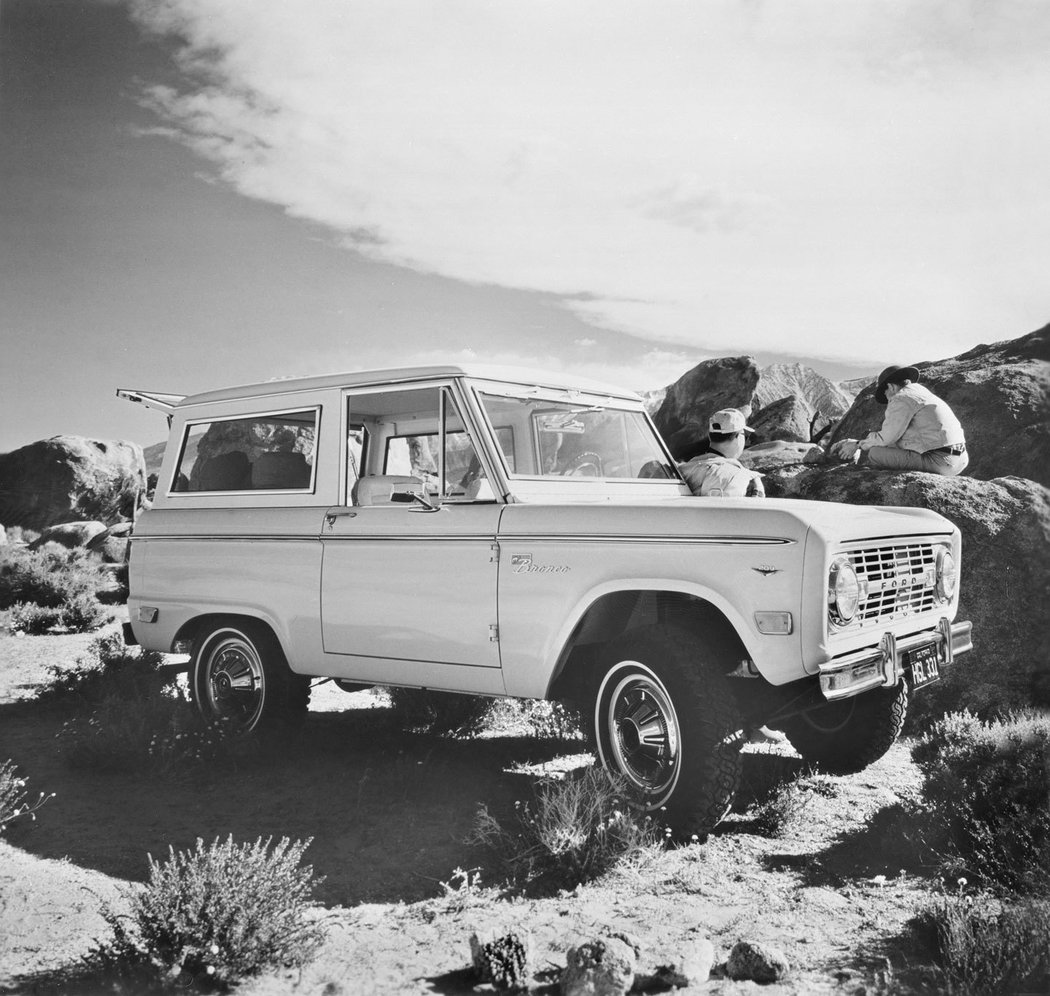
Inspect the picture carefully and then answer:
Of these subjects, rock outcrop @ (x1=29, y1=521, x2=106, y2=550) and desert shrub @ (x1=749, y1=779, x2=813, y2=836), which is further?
rock outcrop @ (x1=29, y1=521, x2=106, y2=550)

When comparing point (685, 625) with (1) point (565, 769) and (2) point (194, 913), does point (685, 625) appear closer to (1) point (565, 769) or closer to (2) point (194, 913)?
(1) point (565, 769)

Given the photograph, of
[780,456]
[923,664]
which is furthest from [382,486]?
[780,456]

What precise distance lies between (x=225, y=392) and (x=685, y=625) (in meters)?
3.53

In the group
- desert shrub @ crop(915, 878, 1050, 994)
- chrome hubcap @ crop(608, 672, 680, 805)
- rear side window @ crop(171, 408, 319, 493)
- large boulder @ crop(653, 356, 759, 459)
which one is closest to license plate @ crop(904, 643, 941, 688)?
chrome hubcap @ crop(608, 672, 680, 805)

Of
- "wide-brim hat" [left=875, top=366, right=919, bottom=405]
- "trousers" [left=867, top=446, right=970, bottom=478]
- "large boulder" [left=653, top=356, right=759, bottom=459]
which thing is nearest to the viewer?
"wide-brim hat" [left=875, top=366, right=919, bottom=405]

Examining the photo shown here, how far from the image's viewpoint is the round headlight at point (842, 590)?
3.93 metres

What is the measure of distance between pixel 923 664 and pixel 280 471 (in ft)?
12.4

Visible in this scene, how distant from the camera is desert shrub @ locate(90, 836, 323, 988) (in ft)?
10.1

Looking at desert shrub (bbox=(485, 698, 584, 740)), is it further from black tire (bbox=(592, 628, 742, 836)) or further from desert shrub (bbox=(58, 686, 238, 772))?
desert shrub (bbox=(58, 686, 238, 772))

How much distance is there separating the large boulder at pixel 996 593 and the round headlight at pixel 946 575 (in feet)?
4.15

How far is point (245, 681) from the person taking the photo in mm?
5898

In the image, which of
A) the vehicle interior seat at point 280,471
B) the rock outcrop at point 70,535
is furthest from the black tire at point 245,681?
the rock outcrop at point 70,535

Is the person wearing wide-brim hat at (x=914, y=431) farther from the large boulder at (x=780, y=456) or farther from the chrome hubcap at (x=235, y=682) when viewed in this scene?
the chrome hubcap at (x=235, y=682)

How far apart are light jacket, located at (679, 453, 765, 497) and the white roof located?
58 cm
